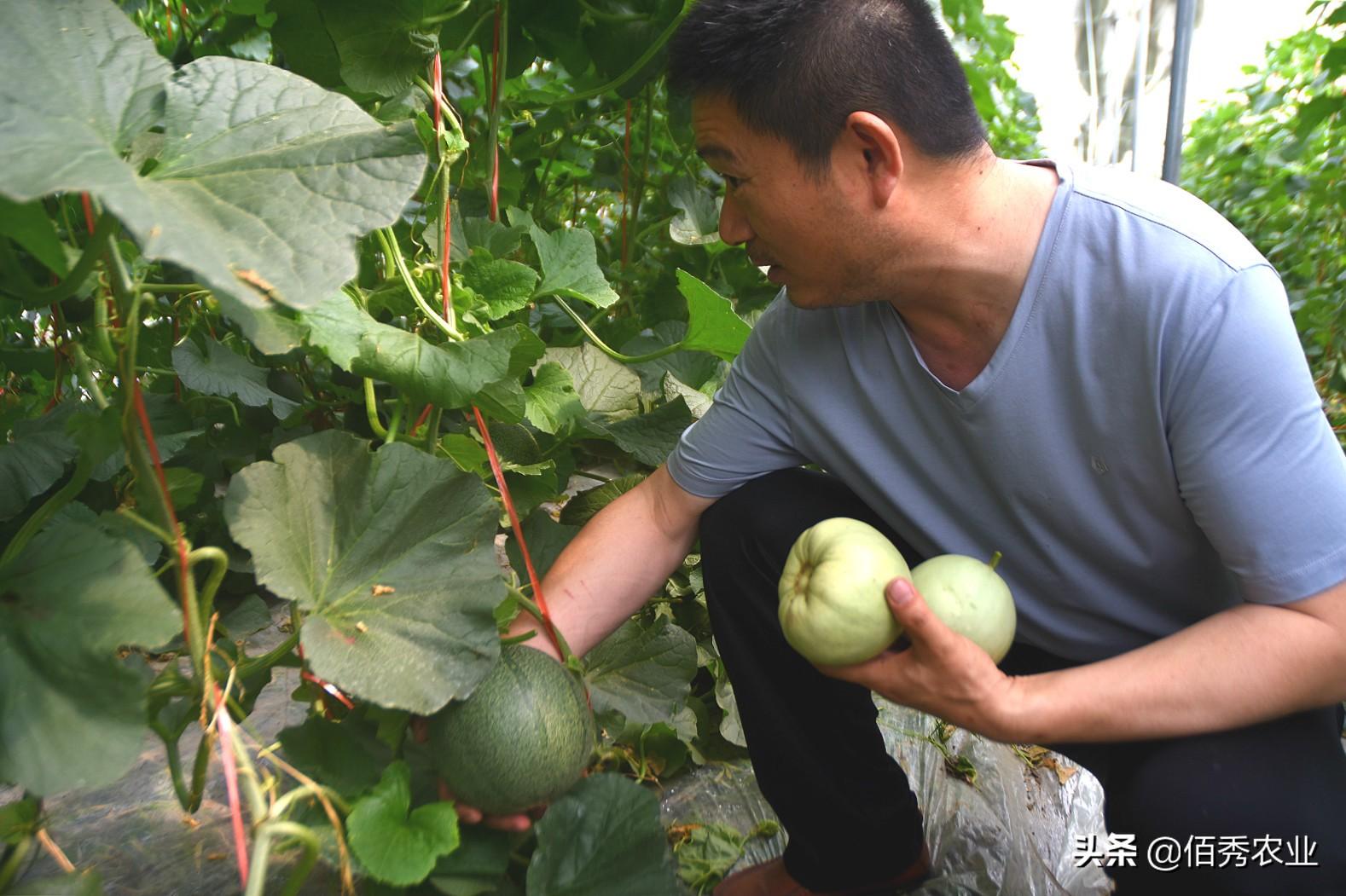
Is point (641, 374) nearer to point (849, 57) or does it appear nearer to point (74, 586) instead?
point (849, 57)

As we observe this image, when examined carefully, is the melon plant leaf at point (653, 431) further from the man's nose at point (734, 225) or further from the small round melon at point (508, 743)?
the small round melon at point (508, 743)

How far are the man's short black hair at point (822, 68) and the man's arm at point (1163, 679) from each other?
1.71 ft

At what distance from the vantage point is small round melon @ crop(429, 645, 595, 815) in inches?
42.0

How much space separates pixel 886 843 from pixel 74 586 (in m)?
1.11

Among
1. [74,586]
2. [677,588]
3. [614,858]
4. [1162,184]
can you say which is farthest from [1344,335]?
[74,586]

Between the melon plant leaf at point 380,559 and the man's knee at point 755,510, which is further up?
the melon plant leaf at point 380,559

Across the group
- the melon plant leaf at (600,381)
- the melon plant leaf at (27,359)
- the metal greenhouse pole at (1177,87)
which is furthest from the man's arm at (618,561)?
the metal greenhouse pole at (1177,87)

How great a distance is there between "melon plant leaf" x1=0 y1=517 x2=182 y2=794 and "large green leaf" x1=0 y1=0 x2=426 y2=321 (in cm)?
24

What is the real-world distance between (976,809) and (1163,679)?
2.22ft

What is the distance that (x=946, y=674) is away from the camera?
3.67 feet

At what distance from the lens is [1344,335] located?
8.99ft

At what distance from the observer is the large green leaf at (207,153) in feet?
2.18

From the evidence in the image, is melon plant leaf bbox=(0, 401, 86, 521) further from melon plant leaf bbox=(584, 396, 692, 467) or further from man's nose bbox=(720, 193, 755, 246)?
man's nose bbox=(720, 193, 755, 246)

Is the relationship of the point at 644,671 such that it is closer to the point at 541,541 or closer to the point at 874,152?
the point at 541,541
